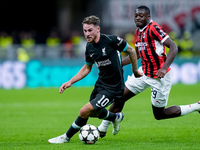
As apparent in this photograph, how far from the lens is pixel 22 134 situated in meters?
8.48

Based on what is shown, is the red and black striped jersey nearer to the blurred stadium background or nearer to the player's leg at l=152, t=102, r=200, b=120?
the player's leg at l=152, t=102, r=200, b=120

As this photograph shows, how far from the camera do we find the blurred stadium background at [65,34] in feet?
65.5

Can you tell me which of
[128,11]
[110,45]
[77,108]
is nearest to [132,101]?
[77,108]

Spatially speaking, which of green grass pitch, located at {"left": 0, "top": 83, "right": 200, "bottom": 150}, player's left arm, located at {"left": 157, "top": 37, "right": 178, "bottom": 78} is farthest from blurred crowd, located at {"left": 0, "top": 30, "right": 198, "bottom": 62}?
player's left arm, located at {"left": 157, "top": 37, "right": 178, "bottom": 78}

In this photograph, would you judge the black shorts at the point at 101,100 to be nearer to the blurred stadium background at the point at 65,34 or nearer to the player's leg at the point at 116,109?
the player's leg at the point at 116,109

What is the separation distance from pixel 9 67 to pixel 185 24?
549 inches

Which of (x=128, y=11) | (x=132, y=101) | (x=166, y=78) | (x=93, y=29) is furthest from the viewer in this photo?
(x=128, y=11)

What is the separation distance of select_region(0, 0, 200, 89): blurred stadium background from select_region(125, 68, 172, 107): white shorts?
9.22 metres

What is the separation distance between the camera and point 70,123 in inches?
397

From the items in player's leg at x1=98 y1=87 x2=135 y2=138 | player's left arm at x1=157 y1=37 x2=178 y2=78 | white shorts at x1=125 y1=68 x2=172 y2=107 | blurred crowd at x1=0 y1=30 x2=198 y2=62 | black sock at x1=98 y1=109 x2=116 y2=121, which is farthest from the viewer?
blurred crowd at x1=0 y1=30 x2=198 y2=62

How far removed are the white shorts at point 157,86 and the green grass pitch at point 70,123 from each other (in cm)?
68

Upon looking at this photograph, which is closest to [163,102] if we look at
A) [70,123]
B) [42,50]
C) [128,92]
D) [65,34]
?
[128,92]

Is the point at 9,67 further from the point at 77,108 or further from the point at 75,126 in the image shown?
the point at 75,126

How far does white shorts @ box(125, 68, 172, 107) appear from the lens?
25.5ft
